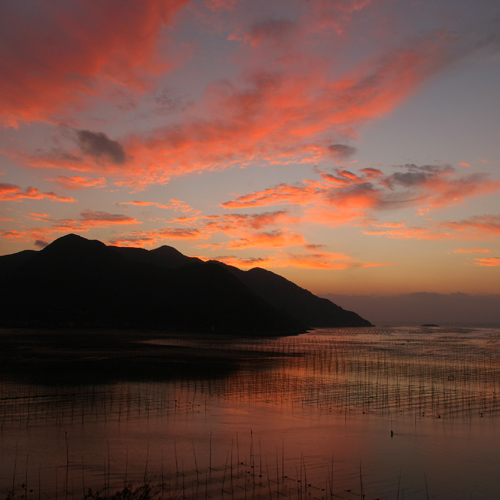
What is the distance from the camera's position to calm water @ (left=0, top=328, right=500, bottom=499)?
14.4 metres

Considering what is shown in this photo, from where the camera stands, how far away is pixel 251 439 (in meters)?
19.9

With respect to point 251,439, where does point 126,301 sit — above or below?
above

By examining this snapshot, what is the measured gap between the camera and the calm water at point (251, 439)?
47.2 feet

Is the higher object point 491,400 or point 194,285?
point 194,285

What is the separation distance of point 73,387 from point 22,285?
169 metres

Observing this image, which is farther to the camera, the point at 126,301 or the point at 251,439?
the point at 126,301

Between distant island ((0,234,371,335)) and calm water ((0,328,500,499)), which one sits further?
distant island ((0,234,371,335))

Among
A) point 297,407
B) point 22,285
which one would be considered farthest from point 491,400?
point 22,285

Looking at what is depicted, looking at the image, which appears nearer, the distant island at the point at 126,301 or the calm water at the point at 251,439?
the calm water at the point at 251,439

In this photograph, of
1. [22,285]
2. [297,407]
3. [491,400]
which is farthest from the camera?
[22,285]

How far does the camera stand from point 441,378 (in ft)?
136

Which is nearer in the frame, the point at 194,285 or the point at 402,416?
the point at 402,416

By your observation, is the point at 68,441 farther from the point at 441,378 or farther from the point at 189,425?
the point at 441,378

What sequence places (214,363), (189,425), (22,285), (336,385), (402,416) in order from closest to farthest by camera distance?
(189,425) → (402,416) → (336,385) → (214,363) → (22,285)
